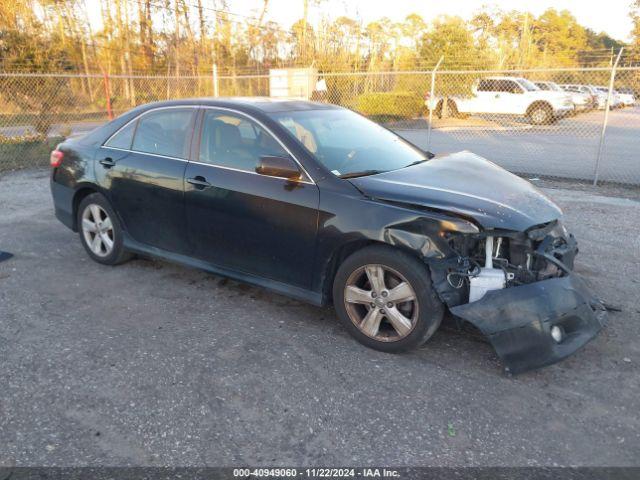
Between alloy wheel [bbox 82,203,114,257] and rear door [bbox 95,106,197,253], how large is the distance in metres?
0.28

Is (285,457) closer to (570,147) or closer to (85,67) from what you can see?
(570,147)

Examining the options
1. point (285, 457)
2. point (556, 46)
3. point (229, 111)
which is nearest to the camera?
point (285, 457)

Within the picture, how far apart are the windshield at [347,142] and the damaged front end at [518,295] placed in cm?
101

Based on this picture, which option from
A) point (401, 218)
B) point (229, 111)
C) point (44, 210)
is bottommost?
point (44, 210)

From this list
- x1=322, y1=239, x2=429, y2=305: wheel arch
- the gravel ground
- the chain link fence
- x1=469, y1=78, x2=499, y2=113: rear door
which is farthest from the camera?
x1=469, y1=78, x2=499, y2=113: rear door

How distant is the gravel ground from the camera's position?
8.56 ft

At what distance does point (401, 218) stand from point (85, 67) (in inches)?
953

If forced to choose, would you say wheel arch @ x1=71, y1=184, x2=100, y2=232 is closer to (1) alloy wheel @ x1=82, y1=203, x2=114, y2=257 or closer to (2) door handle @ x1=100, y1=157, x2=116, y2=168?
(1) alloy wheel @ x1=82, y1=203, x2=114, y2=257

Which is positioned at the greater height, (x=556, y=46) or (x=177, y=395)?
(x=556, y=46)

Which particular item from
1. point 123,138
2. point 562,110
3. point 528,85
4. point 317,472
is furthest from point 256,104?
point 528,85

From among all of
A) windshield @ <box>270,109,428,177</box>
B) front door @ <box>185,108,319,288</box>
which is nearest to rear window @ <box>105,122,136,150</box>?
front door @ <box>185,108,319,288</box>

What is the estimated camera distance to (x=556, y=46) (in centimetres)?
5381

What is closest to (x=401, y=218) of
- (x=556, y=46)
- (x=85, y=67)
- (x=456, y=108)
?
(x=456, y=108)

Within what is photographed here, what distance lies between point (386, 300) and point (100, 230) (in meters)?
3.04
